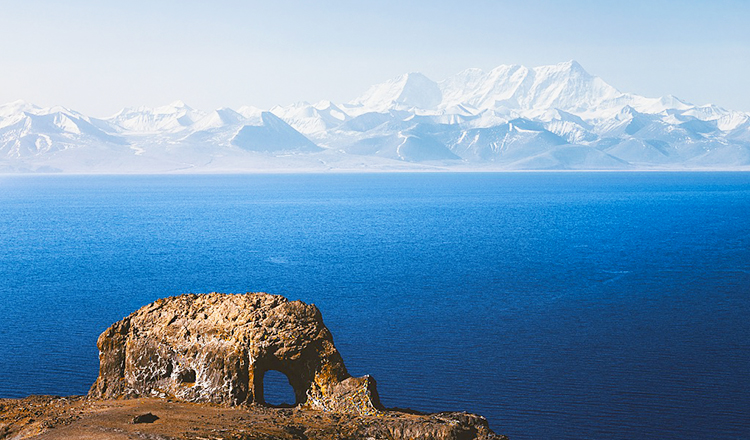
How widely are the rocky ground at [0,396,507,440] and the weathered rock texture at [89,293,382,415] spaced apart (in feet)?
2.15

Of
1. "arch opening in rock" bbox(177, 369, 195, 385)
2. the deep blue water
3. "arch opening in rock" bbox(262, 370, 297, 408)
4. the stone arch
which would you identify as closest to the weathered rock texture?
"arch opening in rock" bbox(177, 369, 195, 385)

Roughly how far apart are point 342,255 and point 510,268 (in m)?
25.5

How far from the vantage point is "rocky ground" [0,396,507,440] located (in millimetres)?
22719

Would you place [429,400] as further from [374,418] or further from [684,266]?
[684,266]

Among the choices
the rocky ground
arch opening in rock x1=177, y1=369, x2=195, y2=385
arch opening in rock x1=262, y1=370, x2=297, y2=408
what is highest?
arch opening in rock x1=177, y1=369, x2=195, y2=385

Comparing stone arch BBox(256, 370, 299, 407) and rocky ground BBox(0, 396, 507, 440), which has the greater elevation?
rocky ground BBox(0, 396, 507, 440)

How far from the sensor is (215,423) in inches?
939

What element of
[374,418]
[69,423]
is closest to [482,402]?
[374,418]

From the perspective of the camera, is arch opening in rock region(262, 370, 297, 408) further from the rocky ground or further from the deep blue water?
the rocky ground

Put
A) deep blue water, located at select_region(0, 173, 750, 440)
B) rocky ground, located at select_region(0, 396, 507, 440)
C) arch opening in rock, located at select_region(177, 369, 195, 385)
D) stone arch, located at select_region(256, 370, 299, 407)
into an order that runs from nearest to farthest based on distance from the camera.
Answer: rocky ground, located at select_region(0, 396, 507, 440)
arch opening in rock, located at select_region(177, 369, 195, 385)
stone arch, located at select_region(256, 370, 299, 407)
deep blue water, located at select_region(0, 173, 750, 440)

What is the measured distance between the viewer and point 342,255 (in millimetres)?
113438

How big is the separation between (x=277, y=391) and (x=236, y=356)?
20649mm

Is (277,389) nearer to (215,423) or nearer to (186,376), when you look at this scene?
(186,376)

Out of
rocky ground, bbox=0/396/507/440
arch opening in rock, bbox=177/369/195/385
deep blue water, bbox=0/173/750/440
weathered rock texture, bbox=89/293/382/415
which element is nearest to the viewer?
rocky ground, bbox=0/396/507/440
